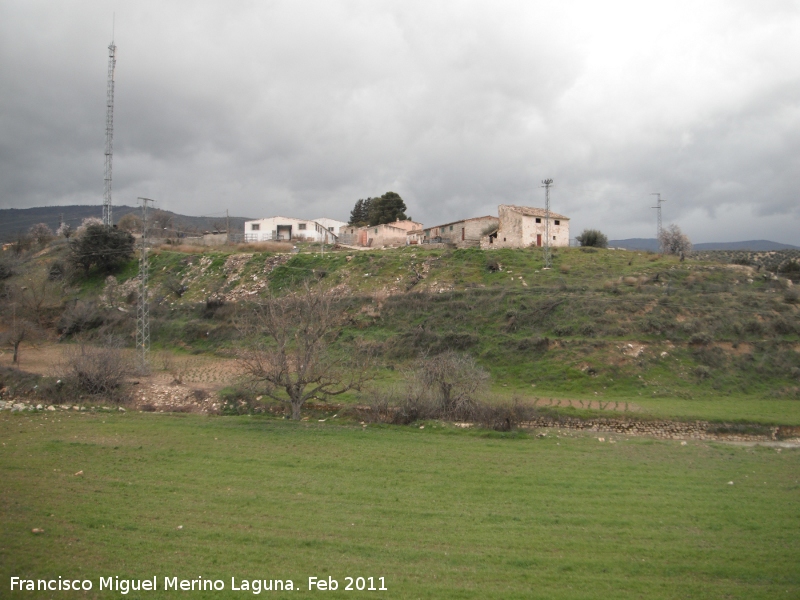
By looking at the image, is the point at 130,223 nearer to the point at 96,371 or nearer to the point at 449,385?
the point at 96,371

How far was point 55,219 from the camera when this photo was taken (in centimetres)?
12825

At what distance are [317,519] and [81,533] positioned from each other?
15.7 ft

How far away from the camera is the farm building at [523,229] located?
57938 millimetres

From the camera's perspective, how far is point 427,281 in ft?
161

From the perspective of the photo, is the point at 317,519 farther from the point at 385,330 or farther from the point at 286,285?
the point at 286,285

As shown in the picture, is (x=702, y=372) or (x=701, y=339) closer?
(x=702, y=372)

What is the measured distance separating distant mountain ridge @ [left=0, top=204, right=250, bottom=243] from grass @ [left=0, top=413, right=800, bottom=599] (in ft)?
220

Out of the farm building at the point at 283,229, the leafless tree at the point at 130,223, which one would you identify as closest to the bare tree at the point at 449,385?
the farm building at the point at 283,229

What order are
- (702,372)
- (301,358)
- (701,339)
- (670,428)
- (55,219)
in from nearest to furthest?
(301,358) < (670,428) < (702,372) < (701,339) < (55,219)

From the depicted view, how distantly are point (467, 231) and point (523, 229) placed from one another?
864 centimetres

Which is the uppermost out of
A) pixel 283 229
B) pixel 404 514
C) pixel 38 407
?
pixel 283 229

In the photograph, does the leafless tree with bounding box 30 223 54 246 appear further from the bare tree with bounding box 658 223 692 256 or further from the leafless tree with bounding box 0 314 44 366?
the bare tree with bounding box 658 223 692 256

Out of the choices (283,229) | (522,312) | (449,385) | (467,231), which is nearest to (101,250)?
(283,229)

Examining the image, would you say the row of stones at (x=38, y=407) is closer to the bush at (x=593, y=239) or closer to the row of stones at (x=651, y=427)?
the row of stones at (x=651, y=427)
